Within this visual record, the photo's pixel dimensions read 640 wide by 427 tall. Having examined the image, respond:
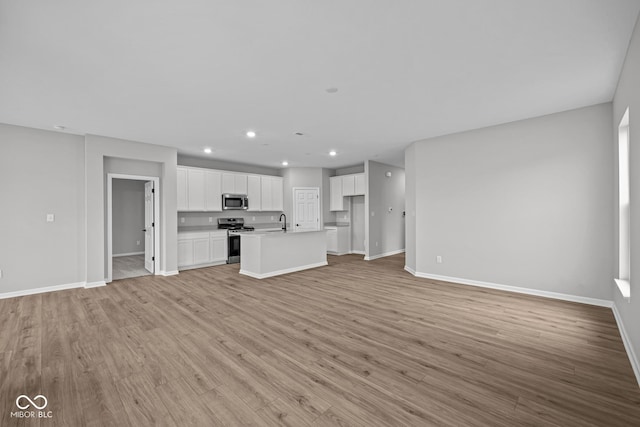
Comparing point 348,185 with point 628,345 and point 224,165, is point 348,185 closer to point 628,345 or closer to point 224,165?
point 224,165

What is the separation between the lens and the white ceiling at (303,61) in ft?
6.67

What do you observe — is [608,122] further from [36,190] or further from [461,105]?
[36,190]

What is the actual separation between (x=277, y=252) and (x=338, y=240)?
10.8 ft

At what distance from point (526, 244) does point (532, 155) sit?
4.56ft

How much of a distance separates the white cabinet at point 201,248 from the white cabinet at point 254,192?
1.27 metres

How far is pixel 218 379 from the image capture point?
7.25ft

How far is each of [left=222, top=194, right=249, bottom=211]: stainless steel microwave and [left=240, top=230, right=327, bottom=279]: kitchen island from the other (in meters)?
1.74

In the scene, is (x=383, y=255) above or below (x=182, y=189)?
below

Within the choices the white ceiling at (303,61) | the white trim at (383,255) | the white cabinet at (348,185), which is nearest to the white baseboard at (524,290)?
the white trim at (383,255)

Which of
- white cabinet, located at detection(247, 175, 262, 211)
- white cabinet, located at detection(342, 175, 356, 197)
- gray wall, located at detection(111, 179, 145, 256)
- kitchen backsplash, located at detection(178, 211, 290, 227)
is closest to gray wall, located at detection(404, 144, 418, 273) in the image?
white cabinet, located at detection(342, 175, 356, 197)

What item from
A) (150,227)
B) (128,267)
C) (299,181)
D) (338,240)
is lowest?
(128,267)

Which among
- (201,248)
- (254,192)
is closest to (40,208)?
(201,248)

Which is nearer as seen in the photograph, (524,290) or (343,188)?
(524,290)

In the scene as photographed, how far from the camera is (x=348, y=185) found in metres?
8.75
